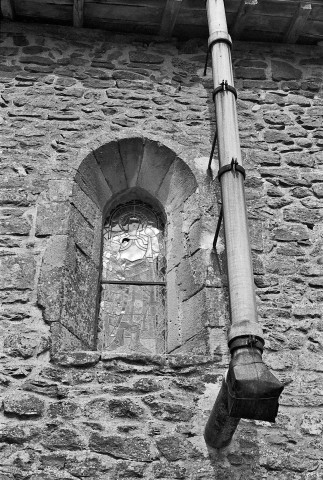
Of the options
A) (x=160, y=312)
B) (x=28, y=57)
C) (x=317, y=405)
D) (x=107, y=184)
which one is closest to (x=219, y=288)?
(x=160, y=312)

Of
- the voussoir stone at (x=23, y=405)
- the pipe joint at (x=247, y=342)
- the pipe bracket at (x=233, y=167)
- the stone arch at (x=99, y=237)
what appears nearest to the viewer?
the pipe joint at (x=247, y=342)

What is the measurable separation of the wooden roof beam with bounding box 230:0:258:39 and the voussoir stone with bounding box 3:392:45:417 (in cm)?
387

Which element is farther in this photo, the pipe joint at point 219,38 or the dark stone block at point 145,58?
the dark stone block at point 145,58

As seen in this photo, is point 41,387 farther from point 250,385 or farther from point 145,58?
point 145,58

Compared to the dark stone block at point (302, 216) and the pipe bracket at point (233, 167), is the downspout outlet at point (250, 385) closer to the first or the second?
the pipe bracket at point (233, 167)

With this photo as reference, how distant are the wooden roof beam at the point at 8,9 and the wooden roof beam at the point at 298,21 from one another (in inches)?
96.8

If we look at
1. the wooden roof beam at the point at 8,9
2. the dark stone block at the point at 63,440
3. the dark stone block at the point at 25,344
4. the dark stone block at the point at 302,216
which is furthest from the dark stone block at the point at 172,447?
the wooden roof beam at the point at 8,9

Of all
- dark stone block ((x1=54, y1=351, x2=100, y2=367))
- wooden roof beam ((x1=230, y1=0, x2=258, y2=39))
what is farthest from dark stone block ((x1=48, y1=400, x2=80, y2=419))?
wooden roof beam ((x1=230, y1=0, x2=258, y2=39))

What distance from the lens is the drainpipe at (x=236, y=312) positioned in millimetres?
3496

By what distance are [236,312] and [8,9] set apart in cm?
387

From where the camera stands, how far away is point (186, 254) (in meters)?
5.28

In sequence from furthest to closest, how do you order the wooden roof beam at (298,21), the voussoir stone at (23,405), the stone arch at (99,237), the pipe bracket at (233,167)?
the wooden roof beam at (298,21) < the stone arch at (99,237) < the pipe bracket at (233,167) < the voussoir stone at (23,405)

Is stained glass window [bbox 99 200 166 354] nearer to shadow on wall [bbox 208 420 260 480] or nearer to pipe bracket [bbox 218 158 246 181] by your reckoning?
shadow on wall [bbox 208 420 260 480]

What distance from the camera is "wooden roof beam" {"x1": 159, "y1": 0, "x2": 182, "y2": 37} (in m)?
6.21
